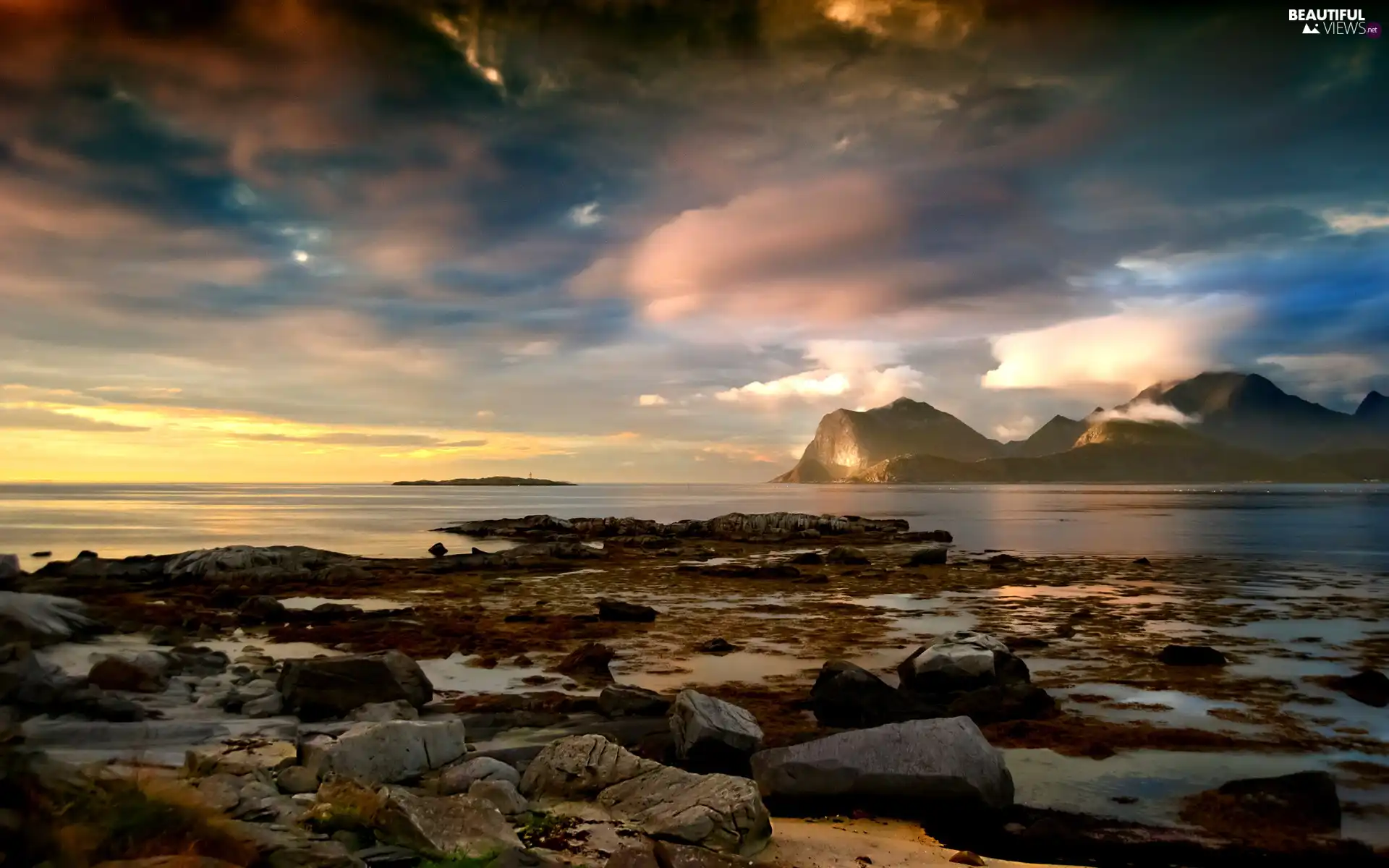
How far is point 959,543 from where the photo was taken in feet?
203

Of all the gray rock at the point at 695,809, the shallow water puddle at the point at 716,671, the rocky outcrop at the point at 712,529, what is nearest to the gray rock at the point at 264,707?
the shallow water puddle at the point at 716,671

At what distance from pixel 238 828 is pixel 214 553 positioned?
1508 inches

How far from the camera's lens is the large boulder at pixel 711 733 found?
10867 mm

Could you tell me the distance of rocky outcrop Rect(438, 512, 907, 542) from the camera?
2697 inches

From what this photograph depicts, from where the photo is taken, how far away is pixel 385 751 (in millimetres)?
9672

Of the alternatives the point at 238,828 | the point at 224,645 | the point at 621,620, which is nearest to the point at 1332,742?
the point at 238,828

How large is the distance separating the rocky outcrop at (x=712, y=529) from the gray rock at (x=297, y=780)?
5481 cm

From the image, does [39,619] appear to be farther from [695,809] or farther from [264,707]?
[695,809]

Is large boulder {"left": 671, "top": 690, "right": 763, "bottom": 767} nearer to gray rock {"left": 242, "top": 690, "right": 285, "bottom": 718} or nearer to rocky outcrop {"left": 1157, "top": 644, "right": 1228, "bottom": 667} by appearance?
gray rock {"left": 242, "top": 690, "right": 285, "bottom": 718}

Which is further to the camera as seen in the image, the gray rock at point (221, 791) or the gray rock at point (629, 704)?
the gray rock at point (629, 704)

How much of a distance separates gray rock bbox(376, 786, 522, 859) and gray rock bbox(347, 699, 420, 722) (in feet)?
15.3

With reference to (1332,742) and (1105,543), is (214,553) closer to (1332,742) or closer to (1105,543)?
(1332,742)

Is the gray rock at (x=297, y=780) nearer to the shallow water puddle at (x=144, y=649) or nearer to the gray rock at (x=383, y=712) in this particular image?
the gray rock at (x=383, y=712)

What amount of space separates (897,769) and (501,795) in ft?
15.2
